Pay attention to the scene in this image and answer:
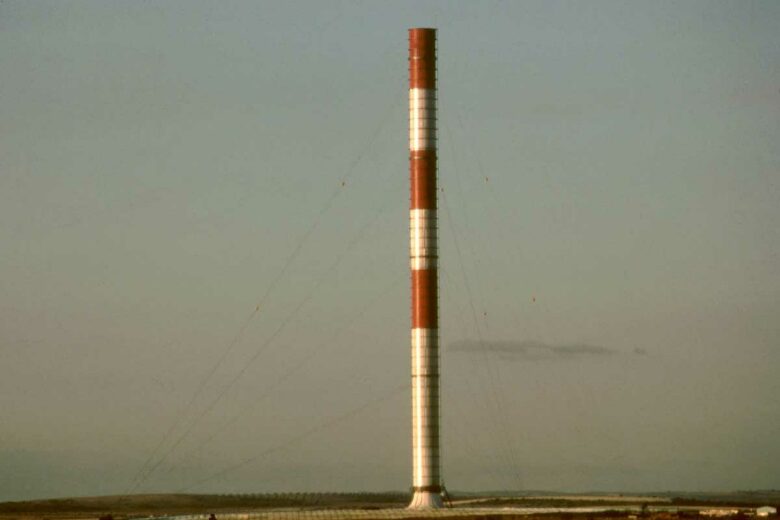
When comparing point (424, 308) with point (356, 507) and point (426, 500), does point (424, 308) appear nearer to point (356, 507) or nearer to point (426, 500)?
point (426, 500)

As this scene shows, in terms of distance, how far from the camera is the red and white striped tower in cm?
9888

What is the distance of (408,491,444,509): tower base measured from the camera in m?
99.1

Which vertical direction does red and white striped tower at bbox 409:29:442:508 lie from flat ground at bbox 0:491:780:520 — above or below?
above

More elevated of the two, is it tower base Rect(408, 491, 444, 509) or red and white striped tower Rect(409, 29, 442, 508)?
red and white striped tower Rect(409, 29, 442, 508)

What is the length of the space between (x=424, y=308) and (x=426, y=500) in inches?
445

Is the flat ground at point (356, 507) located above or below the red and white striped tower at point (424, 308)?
below

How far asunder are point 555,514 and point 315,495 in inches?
2009

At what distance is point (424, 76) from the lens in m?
100

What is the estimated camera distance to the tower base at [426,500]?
99.1m

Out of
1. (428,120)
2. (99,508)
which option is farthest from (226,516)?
(99,508)

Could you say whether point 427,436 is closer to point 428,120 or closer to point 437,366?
point 437,366

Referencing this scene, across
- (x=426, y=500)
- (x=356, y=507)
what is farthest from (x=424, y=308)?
(x=356, y=507)

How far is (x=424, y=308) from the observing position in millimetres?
98625

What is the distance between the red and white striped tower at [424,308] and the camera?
324 ft
